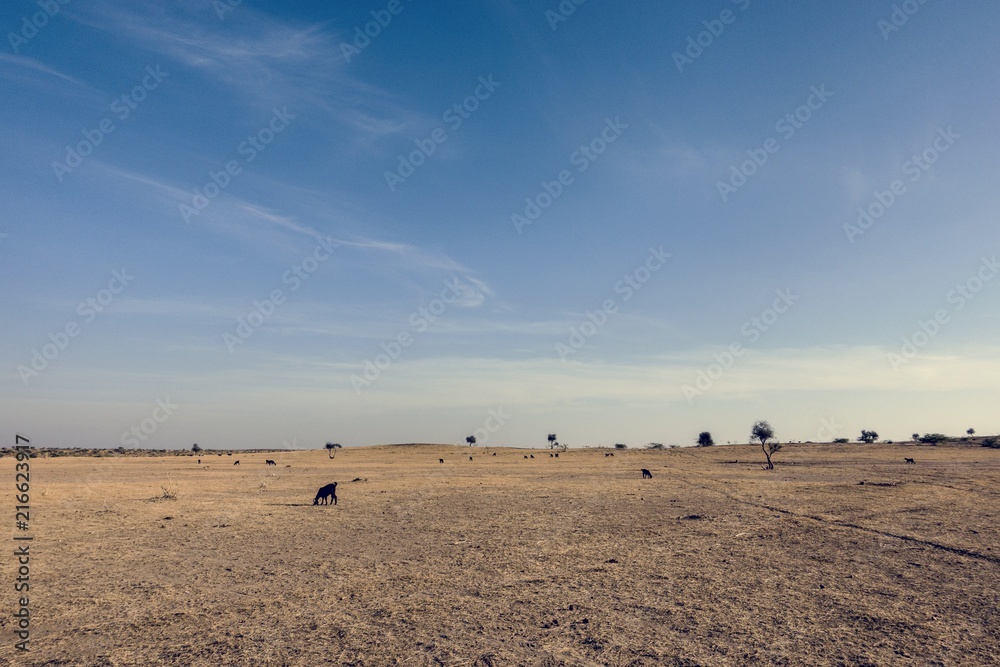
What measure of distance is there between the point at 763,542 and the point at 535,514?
29.7ft

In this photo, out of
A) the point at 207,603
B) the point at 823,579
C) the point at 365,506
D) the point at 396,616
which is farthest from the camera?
the point at 365,506

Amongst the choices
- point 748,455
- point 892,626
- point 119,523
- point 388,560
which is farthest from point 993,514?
point 748,455

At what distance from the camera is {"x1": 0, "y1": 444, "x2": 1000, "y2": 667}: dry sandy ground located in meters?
8.77

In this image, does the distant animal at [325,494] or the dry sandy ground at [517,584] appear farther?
the distant animal at [325,494]

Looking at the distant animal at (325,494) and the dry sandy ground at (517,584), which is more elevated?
the distant animal at (325,494)

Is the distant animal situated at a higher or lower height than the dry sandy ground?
higher

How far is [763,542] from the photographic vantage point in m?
16.7

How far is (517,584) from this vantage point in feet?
40.5

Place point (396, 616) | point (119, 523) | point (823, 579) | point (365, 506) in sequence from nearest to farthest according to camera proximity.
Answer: point (396, 616) < point (823, 579) < point (119, 523) < point (365, 506)

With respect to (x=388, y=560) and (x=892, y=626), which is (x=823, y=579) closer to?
(x=892, y=626)

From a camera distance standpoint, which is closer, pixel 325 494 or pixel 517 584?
pixel 517 584

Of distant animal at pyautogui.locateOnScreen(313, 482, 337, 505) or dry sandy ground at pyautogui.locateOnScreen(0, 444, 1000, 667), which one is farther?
distant animal at pyautogui.locateOnScreen(313, 482, 337, 505)

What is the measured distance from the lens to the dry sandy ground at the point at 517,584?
28.8 ft

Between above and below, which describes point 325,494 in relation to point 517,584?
above
